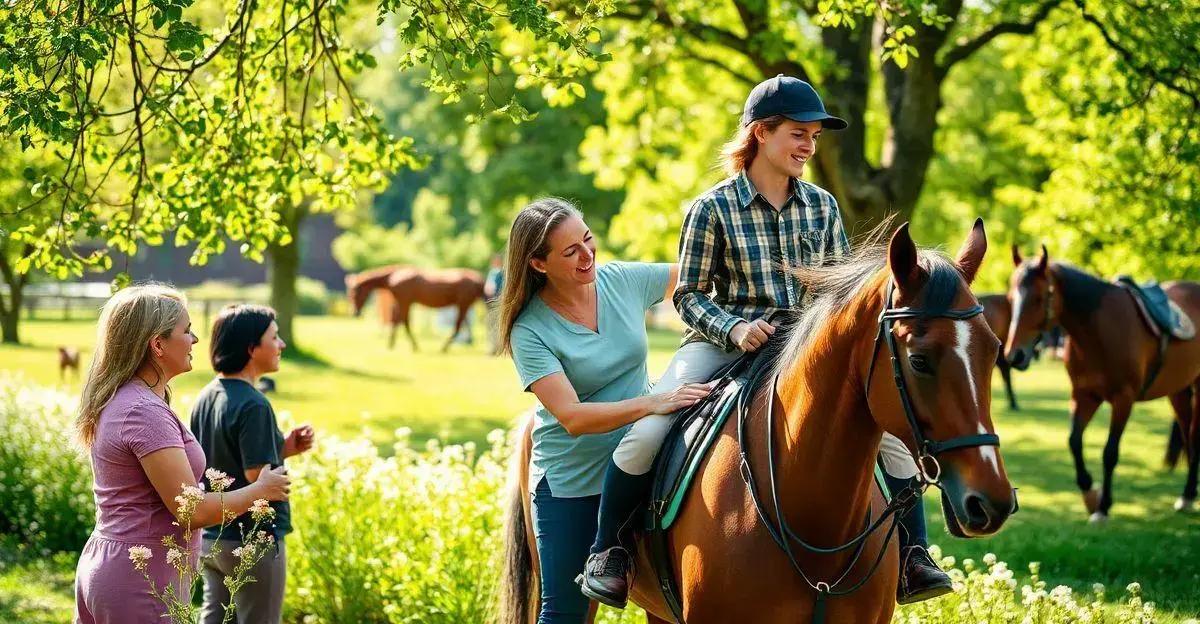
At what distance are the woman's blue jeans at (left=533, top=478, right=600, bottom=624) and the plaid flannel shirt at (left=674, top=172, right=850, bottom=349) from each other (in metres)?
0.79

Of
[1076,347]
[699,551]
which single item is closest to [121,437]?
[699,551]

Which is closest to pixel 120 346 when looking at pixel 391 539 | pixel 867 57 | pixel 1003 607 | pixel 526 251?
pixel 526 251

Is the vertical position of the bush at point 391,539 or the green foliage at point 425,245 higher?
the green foliage at point 425,245

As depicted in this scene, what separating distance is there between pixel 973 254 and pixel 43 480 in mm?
8310

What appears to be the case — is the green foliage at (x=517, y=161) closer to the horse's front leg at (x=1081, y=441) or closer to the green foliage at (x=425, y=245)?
the green foliage at (x=425, y=245)

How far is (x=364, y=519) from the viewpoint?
267 inches

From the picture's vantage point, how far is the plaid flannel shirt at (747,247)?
13.0 ft

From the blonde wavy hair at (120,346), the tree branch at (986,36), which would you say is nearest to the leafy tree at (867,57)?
the tree branch at (986,36)

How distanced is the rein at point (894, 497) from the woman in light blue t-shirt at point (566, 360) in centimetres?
33

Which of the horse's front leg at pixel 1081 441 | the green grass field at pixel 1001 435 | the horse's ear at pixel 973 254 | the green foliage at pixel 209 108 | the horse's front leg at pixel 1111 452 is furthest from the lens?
the horse's front leg at pixel 1081 441

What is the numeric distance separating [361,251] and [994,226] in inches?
1381

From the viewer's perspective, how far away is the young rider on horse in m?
3.84

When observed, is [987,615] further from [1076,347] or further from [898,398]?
[1076,347]

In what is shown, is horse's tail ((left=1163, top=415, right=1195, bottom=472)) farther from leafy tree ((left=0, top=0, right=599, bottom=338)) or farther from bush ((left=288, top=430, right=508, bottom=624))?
leafy tree ((left=0, top=0, right=599, bottom=338))
